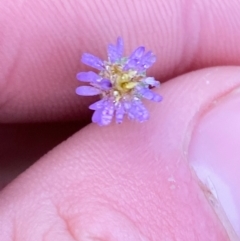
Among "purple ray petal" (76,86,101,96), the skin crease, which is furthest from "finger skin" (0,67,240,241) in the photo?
"purple ray petal" (76,86,101,96)

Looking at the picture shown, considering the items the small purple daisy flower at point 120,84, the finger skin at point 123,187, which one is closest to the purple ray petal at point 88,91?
the small purple daisy flower at point 120,84

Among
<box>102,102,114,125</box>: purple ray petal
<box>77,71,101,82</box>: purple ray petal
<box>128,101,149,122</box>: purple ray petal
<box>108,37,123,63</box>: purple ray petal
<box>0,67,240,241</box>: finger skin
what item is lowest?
<box>0,67,240,241</box>: finger skin

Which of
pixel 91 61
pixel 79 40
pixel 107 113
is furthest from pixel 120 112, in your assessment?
pixel 79 40

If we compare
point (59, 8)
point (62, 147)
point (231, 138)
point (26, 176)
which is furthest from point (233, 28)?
point (26, 176)

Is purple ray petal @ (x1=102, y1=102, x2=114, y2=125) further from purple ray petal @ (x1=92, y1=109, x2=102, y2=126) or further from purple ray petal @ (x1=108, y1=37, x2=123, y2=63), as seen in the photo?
purple ray petal @ (x1=108, y1=37, x2=123, y2=63)

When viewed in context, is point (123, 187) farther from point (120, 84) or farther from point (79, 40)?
point (79, 40)

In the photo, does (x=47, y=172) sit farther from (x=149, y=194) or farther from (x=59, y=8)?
(x=59, y=8)

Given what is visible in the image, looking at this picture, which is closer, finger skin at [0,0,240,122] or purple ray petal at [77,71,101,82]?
purple ray petal at [77,71,101,82]
